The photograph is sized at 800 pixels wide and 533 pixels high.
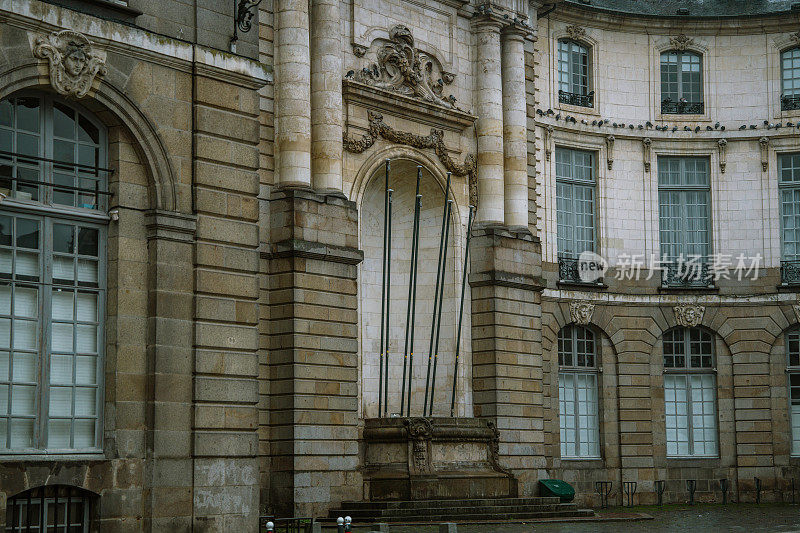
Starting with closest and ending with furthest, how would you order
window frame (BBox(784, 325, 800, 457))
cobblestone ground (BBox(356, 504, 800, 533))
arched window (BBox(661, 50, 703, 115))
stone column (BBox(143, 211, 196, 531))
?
stone column (BBox(143, 211, 196, 531))
cobblestone ground (BBox(356, 504, 800, 533))
window frame (BBox(784, 325, 800, 457))
arched window (BBox(661, 50, 703, 115))

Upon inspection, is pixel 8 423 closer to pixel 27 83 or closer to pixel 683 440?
pixel 27 83

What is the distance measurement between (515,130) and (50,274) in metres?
14.5

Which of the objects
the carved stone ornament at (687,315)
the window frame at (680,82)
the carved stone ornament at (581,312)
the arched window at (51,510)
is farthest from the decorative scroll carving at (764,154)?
the arched window at (51,510)

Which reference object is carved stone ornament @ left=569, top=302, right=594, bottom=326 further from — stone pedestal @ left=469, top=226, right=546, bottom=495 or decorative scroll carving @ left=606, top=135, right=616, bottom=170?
decorative scroll carving @ left=606, top=135, right=616, bottom=170

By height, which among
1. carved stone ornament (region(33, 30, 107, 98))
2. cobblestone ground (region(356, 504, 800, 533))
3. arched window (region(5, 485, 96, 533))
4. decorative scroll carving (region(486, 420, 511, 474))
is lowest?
cobblestone ground (region(356, 504, 800, 533))

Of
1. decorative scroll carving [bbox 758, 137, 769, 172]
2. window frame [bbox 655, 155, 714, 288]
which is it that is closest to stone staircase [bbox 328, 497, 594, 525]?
window frame [bbox 655, 155, 714, 288]

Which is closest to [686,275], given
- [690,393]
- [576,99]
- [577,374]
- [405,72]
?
[690,393]

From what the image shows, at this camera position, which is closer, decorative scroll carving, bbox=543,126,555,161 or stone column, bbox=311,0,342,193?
stone column, bbox=311,0,342,193

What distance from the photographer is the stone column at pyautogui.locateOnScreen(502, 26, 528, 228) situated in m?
27.3

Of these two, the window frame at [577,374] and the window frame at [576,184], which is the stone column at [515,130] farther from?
the window frame at [577,374]

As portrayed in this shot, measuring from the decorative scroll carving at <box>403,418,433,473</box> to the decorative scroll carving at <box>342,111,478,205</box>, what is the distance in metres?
5.34

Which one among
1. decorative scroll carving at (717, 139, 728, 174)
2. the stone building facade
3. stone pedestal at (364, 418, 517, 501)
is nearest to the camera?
the stone building facade

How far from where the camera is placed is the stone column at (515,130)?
27344mm

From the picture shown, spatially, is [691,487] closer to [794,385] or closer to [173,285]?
[794,385]
